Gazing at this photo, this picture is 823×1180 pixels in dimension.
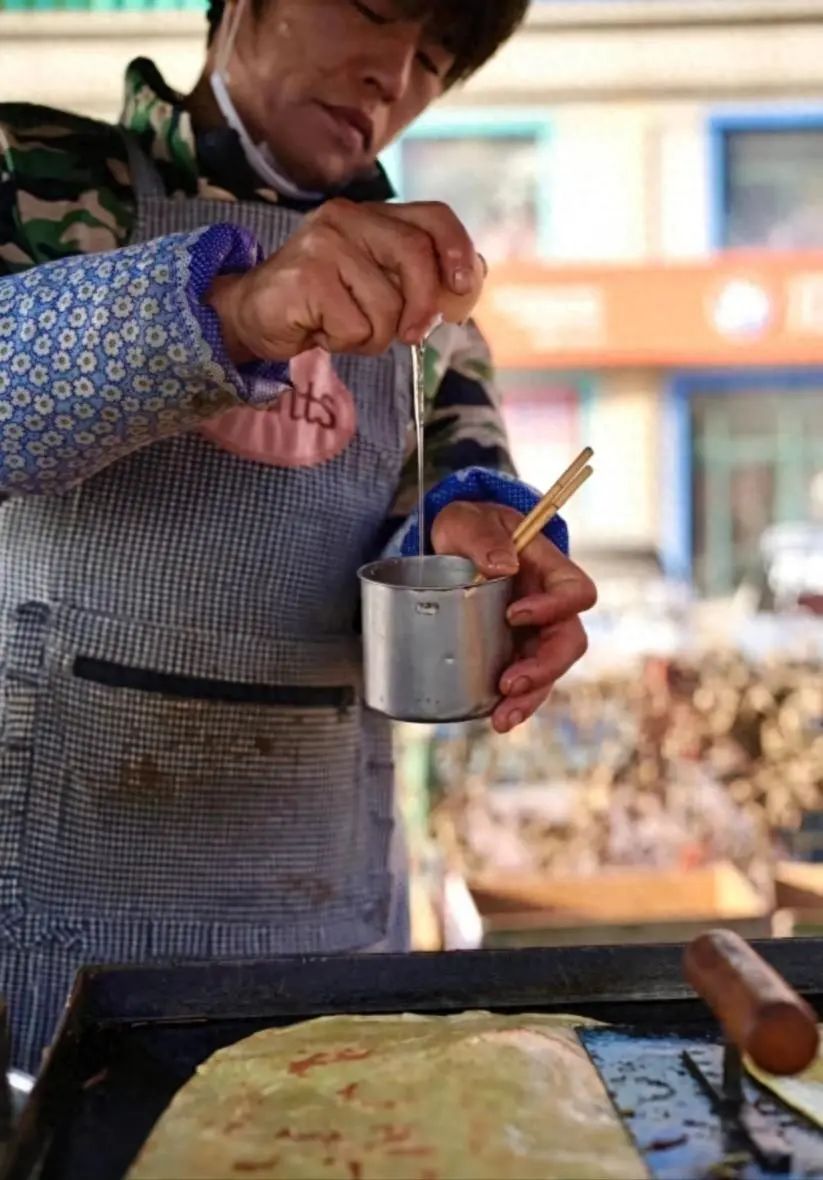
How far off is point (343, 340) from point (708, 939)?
1.78 feet

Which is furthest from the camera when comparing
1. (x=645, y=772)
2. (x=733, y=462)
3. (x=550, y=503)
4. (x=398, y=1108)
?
(x=733, y=462)

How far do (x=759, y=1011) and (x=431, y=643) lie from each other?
48 centimetres

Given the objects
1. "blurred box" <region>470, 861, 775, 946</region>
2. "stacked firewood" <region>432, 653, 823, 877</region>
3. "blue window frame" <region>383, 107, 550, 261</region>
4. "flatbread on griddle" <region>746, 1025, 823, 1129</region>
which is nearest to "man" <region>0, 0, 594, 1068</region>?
"flatbread on griddle" <region>746, 1025, 823, 1129</region>

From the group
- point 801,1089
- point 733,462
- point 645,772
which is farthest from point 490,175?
point 801,1089

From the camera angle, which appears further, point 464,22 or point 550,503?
point 464,22

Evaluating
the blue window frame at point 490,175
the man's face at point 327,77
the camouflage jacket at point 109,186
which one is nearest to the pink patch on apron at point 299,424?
the camouflage jacket at point 109,186

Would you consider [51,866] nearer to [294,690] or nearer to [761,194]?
[294,690]

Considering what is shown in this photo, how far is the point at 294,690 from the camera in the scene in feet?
Result: 5.02

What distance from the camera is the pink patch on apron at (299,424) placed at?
1.49 meters

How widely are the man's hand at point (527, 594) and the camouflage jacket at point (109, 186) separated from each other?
26 centimetres

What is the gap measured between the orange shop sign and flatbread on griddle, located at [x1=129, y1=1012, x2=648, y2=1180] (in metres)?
4.32

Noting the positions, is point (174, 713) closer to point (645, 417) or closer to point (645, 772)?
point (645, 772)

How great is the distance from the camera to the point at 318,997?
1.12 metres

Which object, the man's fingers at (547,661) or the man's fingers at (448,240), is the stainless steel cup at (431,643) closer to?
the man's fingers at (547,661)
